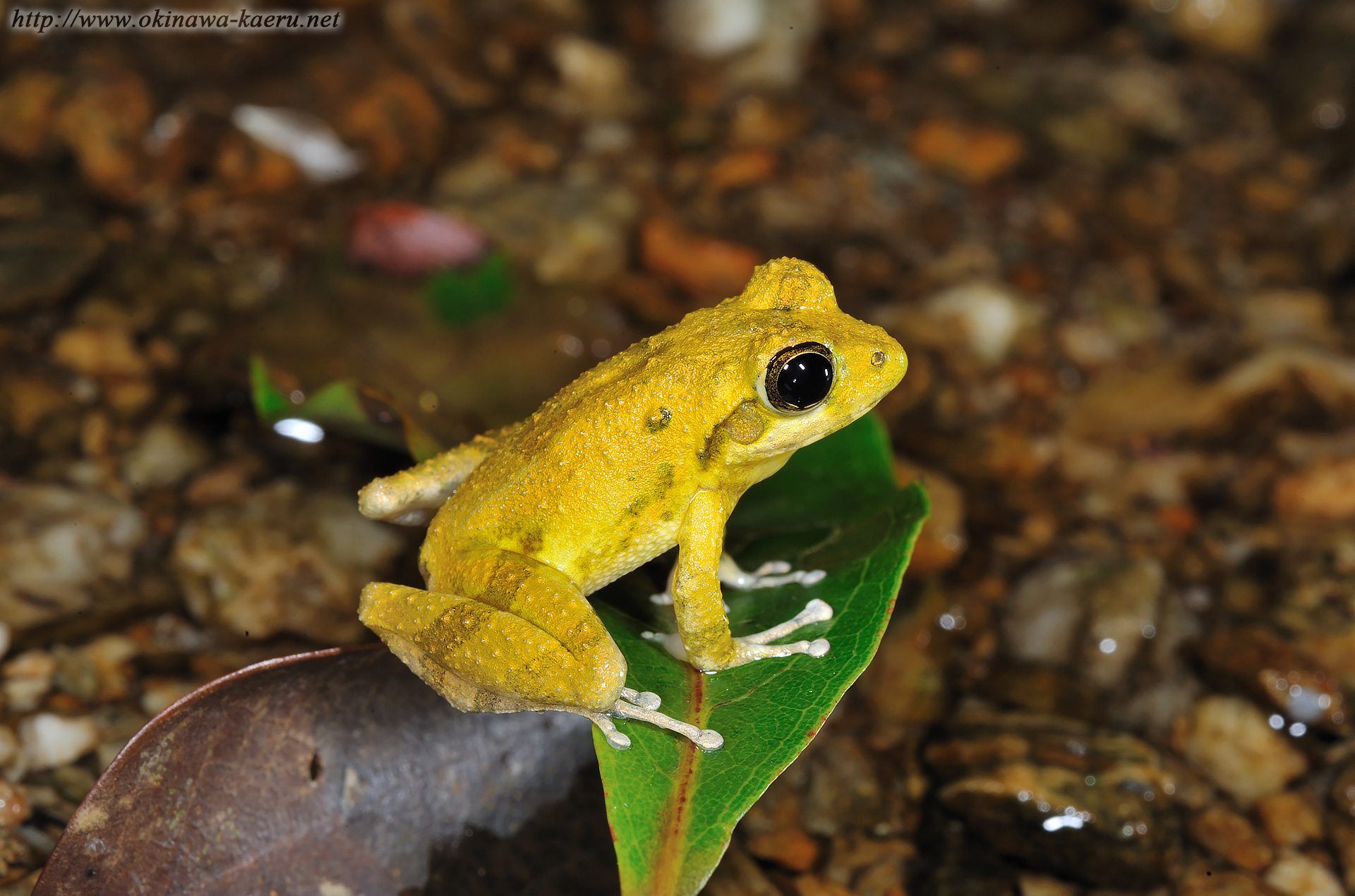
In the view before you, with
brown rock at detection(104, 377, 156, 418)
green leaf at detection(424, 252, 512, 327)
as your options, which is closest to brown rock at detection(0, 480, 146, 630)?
brown rock at detection(104, 377, 156, 418)

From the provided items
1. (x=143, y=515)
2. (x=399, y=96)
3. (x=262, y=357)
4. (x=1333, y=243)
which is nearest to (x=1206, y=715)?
(x=1333, y=243)

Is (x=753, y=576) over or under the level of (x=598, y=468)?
under

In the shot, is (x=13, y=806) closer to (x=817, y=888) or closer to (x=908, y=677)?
(x=817, y=888)

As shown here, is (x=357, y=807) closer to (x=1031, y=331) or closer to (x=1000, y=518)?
(x=1000, y=518)

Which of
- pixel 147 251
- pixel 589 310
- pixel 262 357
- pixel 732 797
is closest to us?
pixel 732 797

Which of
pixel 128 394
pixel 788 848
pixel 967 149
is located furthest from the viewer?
pixel 967 149

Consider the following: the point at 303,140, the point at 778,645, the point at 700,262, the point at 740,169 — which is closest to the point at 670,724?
the point at 778,645
